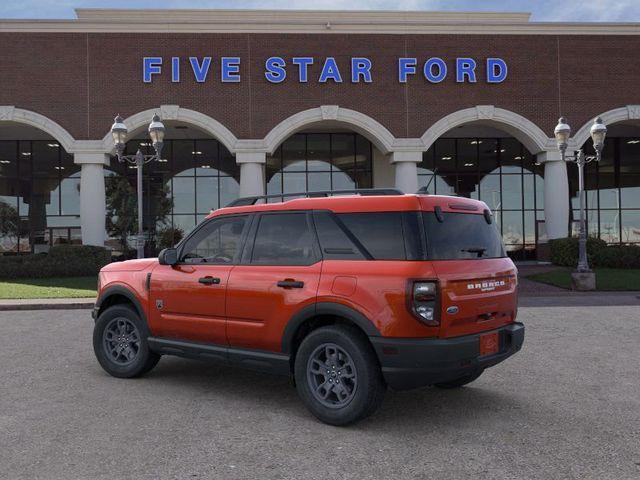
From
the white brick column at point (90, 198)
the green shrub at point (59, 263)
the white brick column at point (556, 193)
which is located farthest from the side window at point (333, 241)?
the white brick column at point (556, 193)

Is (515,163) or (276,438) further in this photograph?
(515,163)

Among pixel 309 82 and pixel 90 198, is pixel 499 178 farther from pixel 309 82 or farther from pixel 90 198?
pixel 90 198

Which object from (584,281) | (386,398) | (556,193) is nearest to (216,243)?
(386,398)

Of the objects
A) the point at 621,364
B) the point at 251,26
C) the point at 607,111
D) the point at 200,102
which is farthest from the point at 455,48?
the point at 621,364

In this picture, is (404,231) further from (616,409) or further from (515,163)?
(515,163)

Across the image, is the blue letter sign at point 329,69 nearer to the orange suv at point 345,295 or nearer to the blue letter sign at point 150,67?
the blue letter sign at point 150,67

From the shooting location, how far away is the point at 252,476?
142 inches

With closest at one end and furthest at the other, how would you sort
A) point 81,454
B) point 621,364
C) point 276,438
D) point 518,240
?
point 81,454 < point 276,438 < point 621,364 < point 518,240

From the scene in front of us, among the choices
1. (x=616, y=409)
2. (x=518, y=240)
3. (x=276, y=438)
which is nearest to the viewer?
(x=276, y=438)

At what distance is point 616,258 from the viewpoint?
21250 millimetres

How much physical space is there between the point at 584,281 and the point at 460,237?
13.4 m

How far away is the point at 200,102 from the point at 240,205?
1793 cm

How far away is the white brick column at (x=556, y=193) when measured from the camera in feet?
75.7

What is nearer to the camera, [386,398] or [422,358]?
[422,358]
